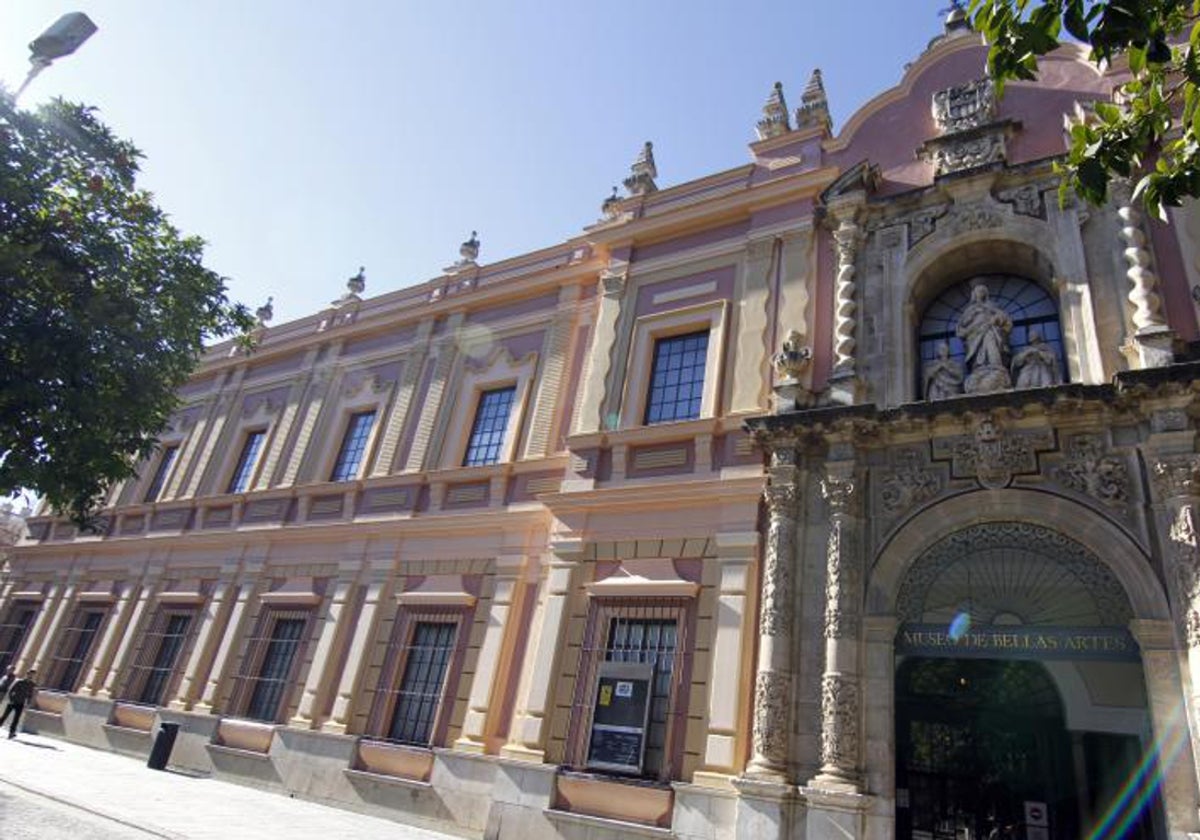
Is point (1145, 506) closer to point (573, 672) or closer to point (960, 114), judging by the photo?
point (960, 114)

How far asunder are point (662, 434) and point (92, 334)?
8050mm

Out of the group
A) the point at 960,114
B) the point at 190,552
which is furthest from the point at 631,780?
the point at 190,552

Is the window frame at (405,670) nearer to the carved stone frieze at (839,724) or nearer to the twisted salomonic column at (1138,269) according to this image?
the carved stone frieze at (839,724)

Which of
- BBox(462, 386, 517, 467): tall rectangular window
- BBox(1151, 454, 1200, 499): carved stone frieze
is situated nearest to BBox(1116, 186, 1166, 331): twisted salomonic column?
BBox(1151, 454, 1200, 499): carved stone frieze

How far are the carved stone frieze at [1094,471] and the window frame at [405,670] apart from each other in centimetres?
894

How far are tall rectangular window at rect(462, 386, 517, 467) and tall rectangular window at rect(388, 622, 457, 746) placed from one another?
3.17 m

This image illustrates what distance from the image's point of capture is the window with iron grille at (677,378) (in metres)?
12.4

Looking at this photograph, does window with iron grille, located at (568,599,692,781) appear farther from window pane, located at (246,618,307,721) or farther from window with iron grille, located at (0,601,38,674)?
window with iron grille, located at (0,601,38,674)

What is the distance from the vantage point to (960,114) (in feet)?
38.6

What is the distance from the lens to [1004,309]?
1102 cm

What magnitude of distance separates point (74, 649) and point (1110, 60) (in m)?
23.3

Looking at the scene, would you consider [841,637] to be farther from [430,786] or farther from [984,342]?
[430,786]

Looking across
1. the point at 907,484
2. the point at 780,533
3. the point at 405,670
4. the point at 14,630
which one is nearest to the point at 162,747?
the point at 405,670

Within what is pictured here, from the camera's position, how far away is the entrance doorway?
31.6 ft
